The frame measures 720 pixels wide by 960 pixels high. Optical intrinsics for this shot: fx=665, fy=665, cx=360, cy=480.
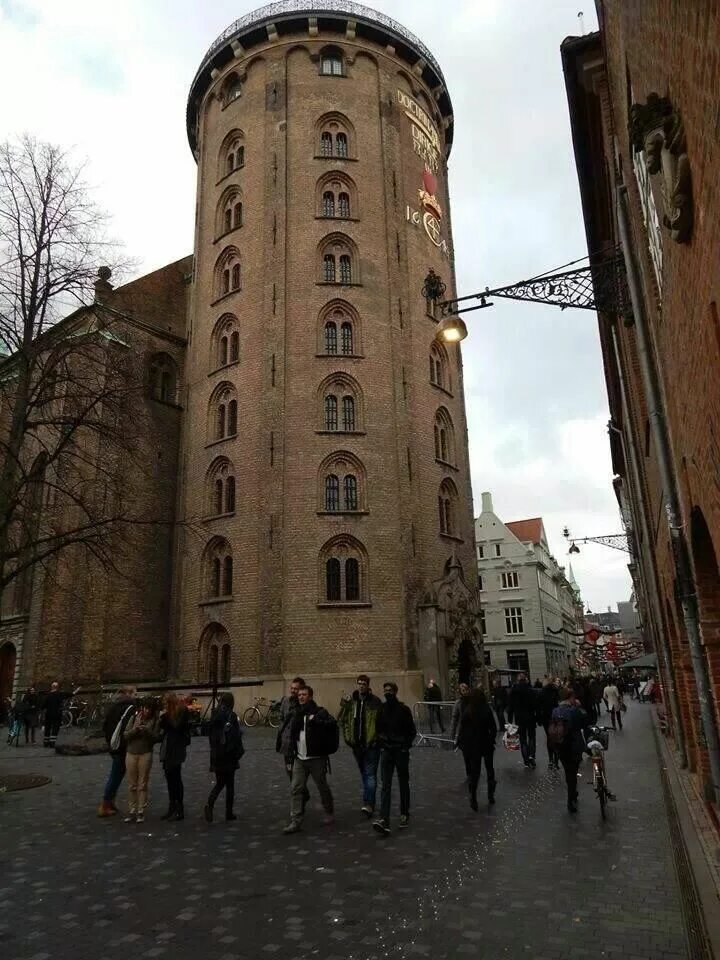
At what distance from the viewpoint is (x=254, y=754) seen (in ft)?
51.0

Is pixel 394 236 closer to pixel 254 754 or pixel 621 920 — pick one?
pixel 254 754

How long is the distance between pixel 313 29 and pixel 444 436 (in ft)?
64.8

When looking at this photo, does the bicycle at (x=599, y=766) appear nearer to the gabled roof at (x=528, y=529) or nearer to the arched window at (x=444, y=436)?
the arched window at (x=444, y=436)

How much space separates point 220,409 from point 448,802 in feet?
69.3

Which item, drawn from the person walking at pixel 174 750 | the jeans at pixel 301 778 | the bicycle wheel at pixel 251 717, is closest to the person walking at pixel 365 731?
the jeans at pixel 301 778

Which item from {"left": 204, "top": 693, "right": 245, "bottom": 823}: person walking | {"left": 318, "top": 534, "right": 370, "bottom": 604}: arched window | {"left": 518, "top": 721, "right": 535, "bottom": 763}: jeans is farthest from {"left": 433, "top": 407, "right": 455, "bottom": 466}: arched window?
{"left": 204, "top": 693, "right": 245, "bottom": 823}: person walking

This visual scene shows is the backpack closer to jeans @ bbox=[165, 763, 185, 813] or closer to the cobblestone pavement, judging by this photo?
the cobblestone pavement

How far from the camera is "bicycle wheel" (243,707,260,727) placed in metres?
21.8

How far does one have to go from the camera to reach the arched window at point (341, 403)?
2580 centimetres

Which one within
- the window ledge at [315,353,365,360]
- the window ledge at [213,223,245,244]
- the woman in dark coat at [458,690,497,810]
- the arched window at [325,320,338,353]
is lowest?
the woman in dark coat at [458,690,497,810]

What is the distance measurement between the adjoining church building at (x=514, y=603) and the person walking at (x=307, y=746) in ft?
142

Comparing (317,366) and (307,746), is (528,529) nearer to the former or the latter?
(317,366)

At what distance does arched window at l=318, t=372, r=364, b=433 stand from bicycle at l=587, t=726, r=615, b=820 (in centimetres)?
1727

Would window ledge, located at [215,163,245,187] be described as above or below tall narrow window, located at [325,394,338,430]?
above
